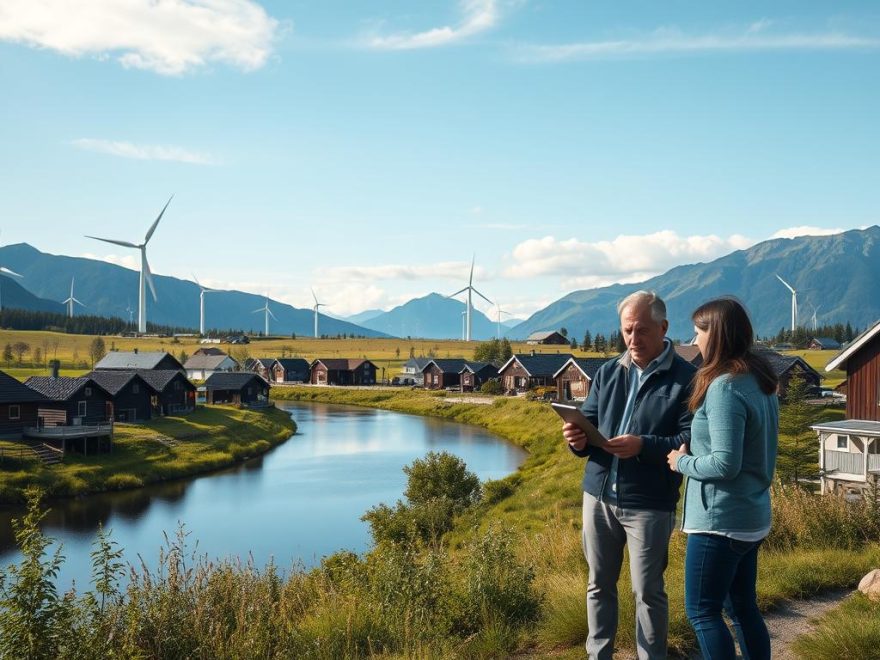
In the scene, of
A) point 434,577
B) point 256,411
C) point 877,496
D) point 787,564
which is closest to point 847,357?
point 877,496

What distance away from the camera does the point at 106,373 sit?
50.3 m

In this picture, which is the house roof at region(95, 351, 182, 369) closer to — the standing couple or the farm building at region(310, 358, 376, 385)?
the farm building at region(310, 358, 376, 385)

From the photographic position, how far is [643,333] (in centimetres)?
501

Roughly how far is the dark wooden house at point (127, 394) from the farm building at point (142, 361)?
39.3ft

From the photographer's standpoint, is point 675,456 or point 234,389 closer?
point 675,456

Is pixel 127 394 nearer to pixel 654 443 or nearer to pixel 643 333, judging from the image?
pixel 643 333

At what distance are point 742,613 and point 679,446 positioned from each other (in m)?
1.07

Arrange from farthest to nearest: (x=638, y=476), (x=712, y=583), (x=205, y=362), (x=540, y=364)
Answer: (x=205, y=362) → (x=540, y=364) → (x=638, y=476) → (x=712, y=583)

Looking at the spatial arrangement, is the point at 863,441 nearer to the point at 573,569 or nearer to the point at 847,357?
the point at 847,357

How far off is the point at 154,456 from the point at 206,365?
56.6 m

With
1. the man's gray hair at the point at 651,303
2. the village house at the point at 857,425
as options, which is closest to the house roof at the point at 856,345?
the village house at the point at 857,425

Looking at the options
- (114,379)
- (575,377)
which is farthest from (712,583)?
(575,377)

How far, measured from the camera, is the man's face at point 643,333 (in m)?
5.00

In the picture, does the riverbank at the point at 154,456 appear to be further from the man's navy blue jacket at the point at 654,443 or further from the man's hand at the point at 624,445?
the man's hand at the point at 624,445
